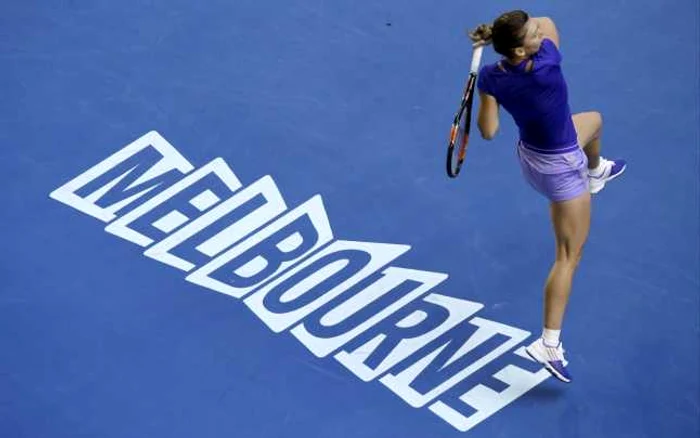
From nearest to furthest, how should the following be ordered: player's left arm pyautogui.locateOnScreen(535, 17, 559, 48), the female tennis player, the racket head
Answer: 1. the female tennis player
2. the racket head
3. player's left arm pyautogui.locateOnScreen(535, 17, 559, 48)

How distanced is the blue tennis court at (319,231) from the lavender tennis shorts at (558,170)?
0.96 metres

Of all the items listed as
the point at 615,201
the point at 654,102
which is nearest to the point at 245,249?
the point at 615,201

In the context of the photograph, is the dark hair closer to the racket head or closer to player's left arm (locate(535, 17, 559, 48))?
the racket head

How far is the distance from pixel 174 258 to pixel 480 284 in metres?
1.85

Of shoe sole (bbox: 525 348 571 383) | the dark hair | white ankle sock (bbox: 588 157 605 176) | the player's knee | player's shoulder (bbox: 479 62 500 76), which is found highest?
the dark hair

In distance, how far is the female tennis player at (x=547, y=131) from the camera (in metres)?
5.77

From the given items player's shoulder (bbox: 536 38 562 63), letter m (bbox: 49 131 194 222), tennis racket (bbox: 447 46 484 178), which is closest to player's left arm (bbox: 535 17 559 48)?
player's shoulder (bbox: 536 38 562 63)

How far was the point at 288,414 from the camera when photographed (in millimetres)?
6535

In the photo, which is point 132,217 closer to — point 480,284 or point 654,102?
point 480,284

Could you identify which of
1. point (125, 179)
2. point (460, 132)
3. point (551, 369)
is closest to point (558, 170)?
point (460, 132)

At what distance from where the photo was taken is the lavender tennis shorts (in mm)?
6250

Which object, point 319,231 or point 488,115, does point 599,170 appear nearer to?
point 488,115

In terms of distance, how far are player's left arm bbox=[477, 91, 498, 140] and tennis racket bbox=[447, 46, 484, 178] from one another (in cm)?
7

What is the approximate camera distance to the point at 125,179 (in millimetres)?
7652
